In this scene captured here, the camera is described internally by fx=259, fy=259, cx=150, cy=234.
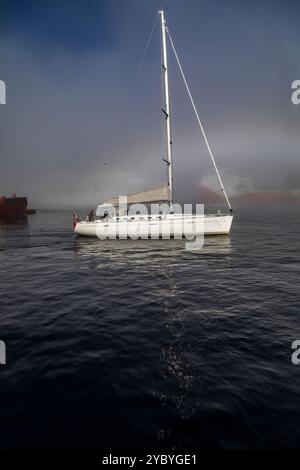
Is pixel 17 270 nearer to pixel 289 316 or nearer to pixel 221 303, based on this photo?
pixel 221 303

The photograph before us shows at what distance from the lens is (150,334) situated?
26.9 feet

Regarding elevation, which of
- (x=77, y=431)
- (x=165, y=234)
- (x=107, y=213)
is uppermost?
(x=107, y=213)

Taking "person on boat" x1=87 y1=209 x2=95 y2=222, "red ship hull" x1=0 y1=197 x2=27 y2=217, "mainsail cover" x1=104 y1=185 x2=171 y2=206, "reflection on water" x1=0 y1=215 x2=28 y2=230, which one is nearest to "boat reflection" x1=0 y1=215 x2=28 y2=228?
"reflection on water" x1=0 y1=215 x2=28 y2=230

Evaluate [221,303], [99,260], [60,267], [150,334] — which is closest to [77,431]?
[150,334]

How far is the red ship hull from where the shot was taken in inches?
2948

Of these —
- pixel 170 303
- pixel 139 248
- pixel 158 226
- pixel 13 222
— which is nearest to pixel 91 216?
pixel 158 226

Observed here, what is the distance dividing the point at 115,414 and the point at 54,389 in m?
1.62

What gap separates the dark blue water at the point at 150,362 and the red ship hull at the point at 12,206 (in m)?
70.0

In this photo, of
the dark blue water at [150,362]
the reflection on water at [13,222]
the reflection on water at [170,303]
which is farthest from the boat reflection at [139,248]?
the reflection on water at [13,222]

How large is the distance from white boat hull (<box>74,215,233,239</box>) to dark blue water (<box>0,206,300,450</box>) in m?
11.6

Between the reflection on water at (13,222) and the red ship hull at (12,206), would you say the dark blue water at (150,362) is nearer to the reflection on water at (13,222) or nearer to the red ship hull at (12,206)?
the reflection on water at (13,222)

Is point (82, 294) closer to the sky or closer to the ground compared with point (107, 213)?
closer to the ground

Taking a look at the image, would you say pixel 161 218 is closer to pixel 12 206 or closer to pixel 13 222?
pixel 13 222

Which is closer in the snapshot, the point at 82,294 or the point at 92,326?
the point at 92,326
